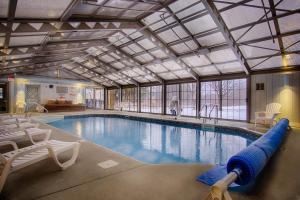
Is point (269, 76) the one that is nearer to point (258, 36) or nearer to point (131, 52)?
point (258, 36)

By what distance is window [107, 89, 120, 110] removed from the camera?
57.5 ft

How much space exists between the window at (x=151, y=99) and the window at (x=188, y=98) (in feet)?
6.35

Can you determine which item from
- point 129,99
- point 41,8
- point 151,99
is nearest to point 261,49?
point 41,8

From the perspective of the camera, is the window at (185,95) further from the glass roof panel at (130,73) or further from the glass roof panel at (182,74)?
the glass roof panel at (130,73)

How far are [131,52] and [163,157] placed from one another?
282 inches

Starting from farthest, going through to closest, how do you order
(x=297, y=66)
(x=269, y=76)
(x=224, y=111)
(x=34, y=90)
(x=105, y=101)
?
(x=105, y=101), (x=34, y=90), (x=224, y=111), (x=269, y=76), (x=297, y=66)

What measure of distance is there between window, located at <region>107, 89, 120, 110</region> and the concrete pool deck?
48.3 ft

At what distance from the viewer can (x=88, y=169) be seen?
2555 millimetres

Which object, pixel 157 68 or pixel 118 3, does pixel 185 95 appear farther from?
pixel 118 3

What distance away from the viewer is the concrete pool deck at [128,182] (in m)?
1.87

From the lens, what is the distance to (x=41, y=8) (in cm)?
356

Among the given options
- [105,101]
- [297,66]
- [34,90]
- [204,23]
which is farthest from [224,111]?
[34,90]

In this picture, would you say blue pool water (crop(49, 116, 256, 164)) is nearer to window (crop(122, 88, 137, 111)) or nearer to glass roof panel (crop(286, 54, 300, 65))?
glass roof panel (crop(286, 54, 300, 65))

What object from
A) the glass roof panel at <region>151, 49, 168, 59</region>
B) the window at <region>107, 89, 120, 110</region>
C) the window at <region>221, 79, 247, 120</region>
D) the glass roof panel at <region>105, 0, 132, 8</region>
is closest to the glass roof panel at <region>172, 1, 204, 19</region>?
the glass roof panel at <region>105, 0, 132, 8</region>
